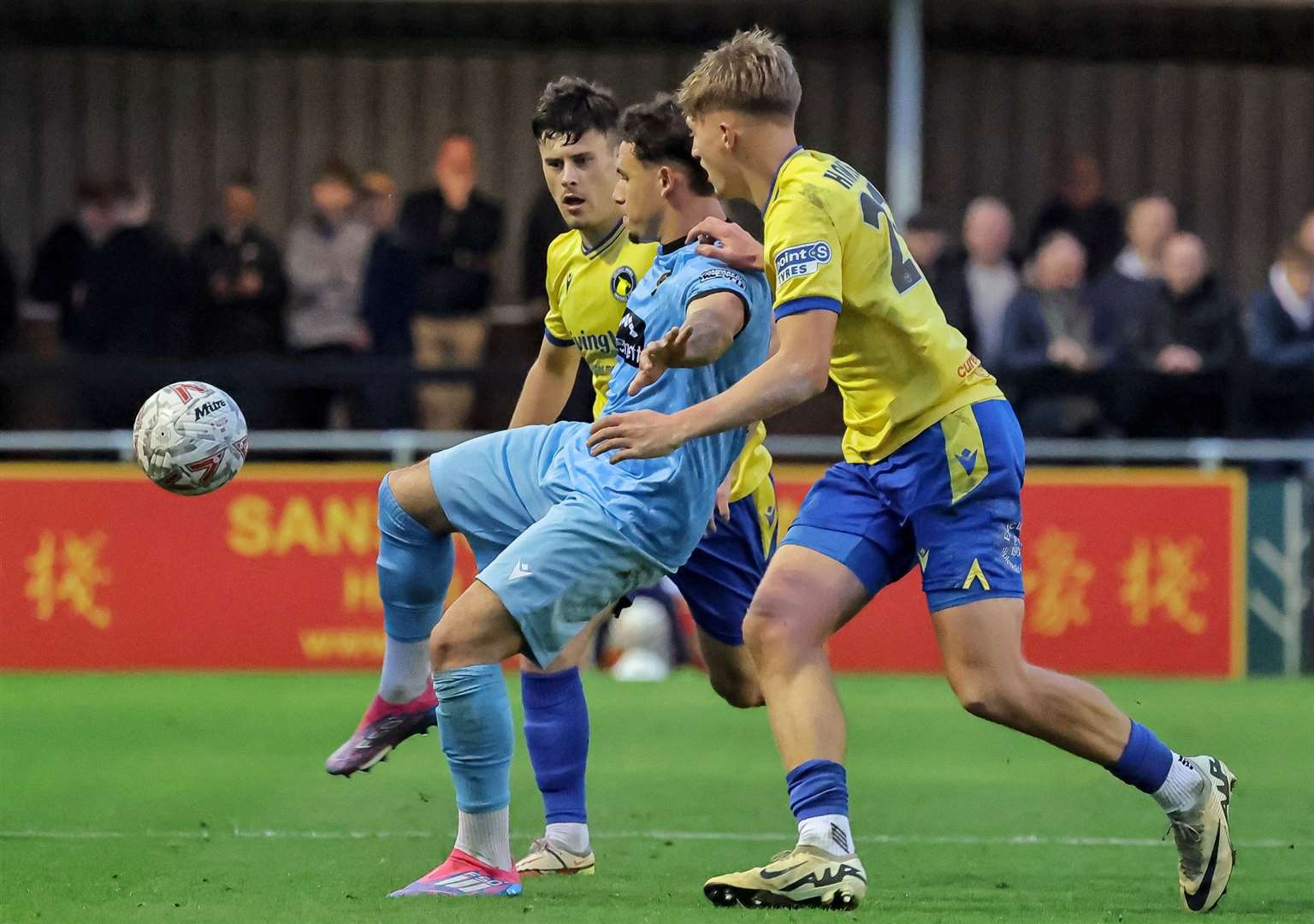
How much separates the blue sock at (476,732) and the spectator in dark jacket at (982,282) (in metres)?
7.85

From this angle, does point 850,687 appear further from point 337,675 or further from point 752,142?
point 752,142

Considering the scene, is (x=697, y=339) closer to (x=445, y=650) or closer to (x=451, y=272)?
(x=445, y=650)

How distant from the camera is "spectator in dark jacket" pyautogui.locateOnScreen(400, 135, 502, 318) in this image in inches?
544

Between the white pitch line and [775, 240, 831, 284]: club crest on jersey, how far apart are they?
2.38 meters

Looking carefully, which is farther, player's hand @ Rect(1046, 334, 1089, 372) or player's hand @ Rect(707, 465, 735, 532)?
player's hand @ Rect(1046, 334, 1089, 372)

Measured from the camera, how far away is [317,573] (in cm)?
1291

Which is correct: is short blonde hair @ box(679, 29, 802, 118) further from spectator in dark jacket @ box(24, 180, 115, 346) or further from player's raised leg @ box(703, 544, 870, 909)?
spectator in dark jacket @ box(24, 180, 115, 346)

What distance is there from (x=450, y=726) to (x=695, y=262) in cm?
136

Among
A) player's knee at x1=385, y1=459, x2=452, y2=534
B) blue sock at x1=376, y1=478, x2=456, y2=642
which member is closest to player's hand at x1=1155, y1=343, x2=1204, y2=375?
blue sock at x1=376, y1=478, x2=456, y2=642

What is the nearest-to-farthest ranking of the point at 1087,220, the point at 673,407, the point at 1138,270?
the point at 673,407
the point at 1138,270
the point at 1087,220

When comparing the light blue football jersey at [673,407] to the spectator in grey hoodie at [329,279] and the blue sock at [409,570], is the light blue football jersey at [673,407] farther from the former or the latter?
the spectator in grey hoodie at [329,279]

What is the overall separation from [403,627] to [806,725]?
134 centimetres

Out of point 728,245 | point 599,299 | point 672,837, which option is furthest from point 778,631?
point 672,837

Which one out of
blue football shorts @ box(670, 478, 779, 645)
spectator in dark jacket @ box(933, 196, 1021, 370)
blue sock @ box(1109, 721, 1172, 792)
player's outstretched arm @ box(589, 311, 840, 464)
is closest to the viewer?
player's outstretched arm @ box(589, 311, 840, 464)
